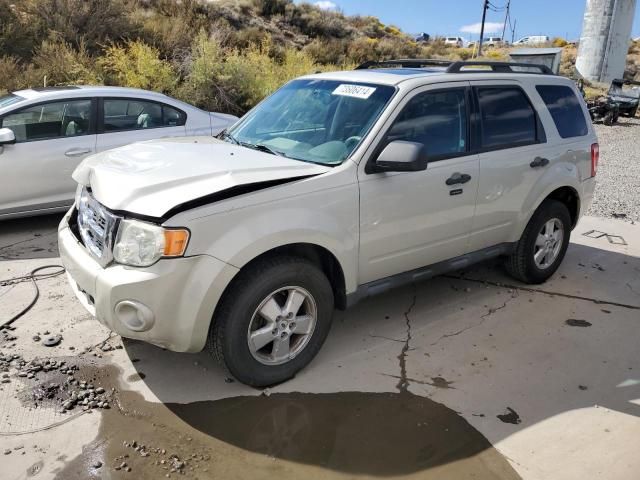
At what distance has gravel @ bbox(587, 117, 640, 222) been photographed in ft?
26.2

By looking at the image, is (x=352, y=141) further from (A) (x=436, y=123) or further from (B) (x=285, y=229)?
→ (B) (x=285, y=229)

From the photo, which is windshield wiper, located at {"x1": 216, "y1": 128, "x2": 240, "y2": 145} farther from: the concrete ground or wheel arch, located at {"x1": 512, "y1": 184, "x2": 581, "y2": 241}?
wheel arch, located at {"x1": 512, "y1": 184, "x2": 581, "y2": 241}

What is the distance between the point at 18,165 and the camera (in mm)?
5852

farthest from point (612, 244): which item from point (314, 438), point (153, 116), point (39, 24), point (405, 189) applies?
point (39, 24)

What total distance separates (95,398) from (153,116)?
4.36m

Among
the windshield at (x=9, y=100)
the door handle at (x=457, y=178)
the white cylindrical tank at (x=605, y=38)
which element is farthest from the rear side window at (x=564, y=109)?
the white cylindrical tank at (x=605, y=38)

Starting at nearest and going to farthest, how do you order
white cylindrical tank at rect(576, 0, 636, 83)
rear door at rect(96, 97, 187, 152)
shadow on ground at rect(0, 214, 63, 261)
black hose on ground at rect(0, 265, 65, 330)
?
black hose on ground at rect(0, 265, 65, 330) → shadow on ground at rect(0, 214, 63, 261) → rear door at rect(96, 97, 187, 152) → white cylindrical tank at rect(576, 0, 636, 83)

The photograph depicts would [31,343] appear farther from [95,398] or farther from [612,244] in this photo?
[612,244]

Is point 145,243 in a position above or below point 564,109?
below

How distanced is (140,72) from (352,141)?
30.9ft

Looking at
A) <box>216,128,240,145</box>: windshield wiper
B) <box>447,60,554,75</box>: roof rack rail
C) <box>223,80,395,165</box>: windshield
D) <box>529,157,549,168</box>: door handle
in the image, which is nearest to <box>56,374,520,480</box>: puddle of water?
<box>223,80,395,165</box>: windshield

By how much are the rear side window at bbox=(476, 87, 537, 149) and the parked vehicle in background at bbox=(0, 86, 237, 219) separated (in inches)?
161

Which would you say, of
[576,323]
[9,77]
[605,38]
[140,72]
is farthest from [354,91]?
[605,38]

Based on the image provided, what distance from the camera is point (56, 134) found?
619cm
